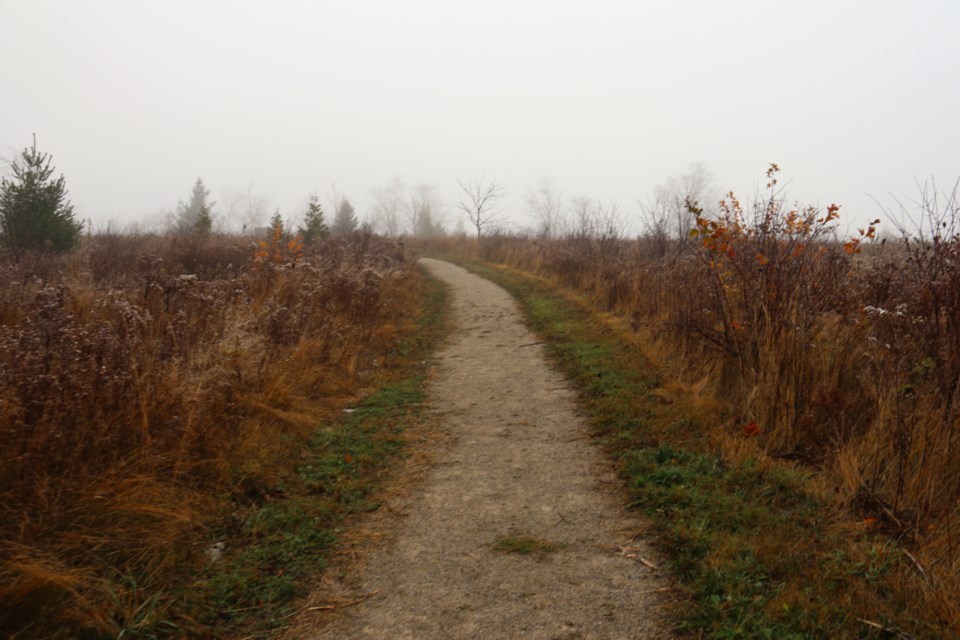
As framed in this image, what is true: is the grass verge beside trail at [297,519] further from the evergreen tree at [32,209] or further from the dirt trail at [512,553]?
the evergreen tree at [32,209]

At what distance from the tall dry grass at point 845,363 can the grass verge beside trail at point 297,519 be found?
2958mm

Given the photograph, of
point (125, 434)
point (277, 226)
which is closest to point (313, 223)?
point (277, 226)

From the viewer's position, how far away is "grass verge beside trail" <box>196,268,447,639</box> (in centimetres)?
283

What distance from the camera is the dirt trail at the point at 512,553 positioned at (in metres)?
2.70

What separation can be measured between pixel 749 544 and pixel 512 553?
1.31 metres

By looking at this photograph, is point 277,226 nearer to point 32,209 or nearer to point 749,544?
point 32,209

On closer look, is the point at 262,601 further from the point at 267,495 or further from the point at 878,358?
the point at 878,358

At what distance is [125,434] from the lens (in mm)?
3691

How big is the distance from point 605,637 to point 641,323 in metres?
6.35

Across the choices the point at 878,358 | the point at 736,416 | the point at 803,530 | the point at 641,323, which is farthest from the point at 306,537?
the point at 641,323

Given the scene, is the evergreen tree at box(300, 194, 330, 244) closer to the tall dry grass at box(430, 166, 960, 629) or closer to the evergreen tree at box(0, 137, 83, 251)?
the evergreen tree at box(0, 137, 83, 251)

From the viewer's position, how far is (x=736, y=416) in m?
4.77

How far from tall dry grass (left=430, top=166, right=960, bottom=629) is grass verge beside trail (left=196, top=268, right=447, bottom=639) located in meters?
2.96

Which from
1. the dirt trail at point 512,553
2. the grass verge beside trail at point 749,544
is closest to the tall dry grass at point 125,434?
the dirt trail at point 512,553
